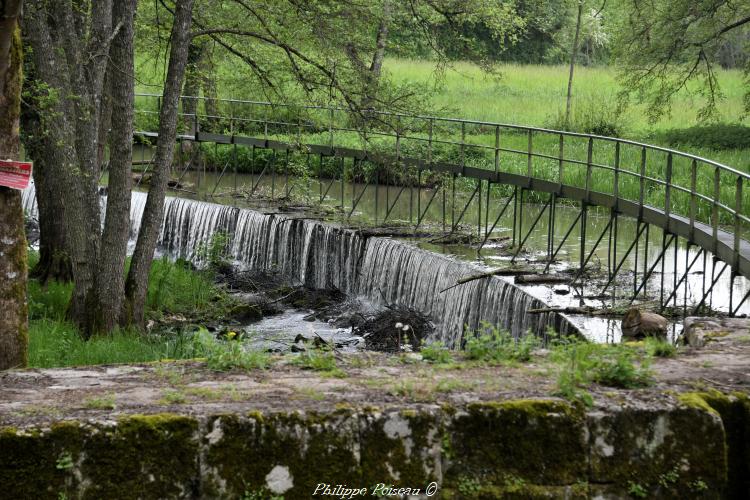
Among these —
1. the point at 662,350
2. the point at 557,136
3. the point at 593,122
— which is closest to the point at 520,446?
the point at 662,350

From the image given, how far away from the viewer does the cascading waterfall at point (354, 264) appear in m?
15.1

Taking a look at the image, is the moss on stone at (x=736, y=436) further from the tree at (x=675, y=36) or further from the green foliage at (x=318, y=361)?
the tree at (x=675, y=36)

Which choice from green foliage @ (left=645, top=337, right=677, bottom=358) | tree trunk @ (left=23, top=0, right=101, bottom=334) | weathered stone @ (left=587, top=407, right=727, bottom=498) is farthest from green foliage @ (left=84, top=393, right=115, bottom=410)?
tree trunk @ (left=23, top=0, right=101, bottom=334)

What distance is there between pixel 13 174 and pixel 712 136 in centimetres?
2565

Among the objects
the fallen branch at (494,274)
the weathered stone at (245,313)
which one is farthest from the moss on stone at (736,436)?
the weathered stone at (245,313)

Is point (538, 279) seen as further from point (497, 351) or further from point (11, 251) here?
point (11, 251)

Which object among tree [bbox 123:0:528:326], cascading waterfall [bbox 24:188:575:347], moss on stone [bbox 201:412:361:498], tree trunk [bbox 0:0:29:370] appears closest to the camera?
moss on stone [bbox 201:412:361:498]

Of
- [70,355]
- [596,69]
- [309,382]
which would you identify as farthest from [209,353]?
[596,69]

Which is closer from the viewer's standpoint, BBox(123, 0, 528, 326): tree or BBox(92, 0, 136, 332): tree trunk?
BBox(92, 0, 136, 332): tree trunk

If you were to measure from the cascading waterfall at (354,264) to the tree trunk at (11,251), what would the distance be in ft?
21.1

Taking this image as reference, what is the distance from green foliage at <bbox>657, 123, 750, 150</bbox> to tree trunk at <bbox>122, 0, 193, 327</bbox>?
1918 centimetres

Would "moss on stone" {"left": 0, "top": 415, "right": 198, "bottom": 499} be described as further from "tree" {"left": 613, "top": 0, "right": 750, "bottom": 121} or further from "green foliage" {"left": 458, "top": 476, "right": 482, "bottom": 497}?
"tree" {"left": 613, "top": 0, "right": 750, "bottom": 121}

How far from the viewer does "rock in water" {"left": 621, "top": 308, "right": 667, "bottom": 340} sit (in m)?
10.9

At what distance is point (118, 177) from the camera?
43.8ft
